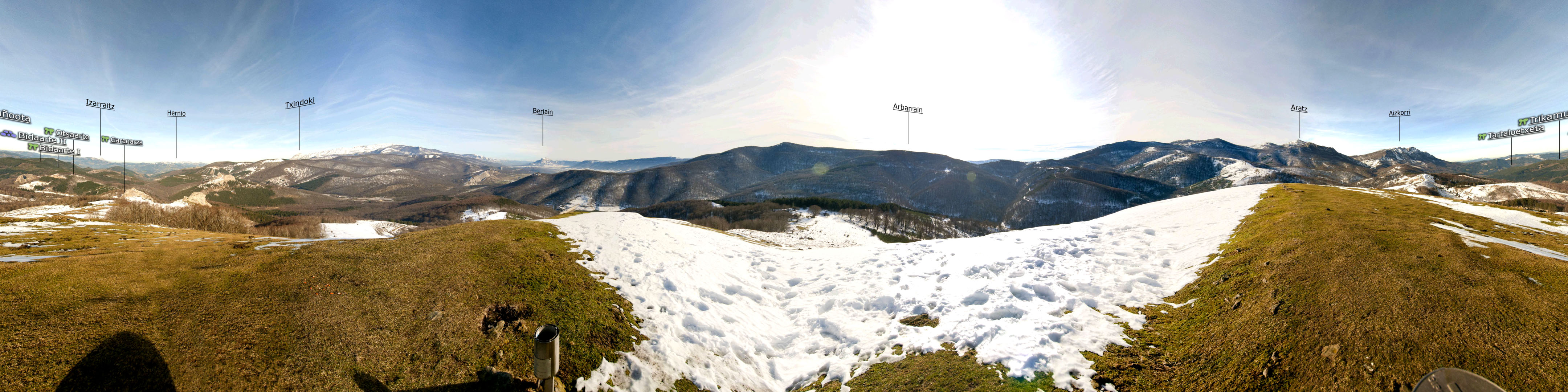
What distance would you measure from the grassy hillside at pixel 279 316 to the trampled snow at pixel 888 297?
4.55ft

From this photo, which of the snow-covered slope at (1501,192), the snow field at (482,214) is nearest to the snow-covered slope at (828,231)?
the snow field at (482,214)

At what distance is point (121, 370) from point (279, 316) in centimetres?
146

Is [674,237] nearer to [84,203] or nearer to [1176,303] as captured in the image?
[1176,303]

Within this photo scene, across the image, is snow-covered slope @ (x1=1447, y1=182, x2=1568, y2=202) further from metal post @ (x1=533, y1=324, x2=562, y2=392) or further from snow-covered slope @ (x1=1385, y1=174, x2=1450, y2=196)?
metal post @ (x1=533, y1=324, x2=562, y2=392)

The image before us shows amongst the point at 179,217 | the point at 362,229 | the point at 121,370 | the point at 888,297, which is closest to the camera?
the point at 121,370

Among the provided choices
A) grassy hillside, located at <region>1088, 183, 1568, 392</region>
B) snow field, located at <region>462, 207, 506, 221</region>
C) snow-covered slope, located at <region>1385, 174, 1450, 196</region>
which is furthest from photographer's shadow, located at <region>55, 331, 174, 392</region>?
snow-covered slope, located at <region>1385, 174, 1450, 196</region>

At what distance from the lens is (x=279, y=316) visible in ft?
18.6

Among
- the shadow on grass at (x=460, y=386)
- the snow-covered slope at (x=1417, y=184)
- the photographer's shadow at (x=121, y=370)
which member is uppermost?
the snow-covered slope at (x=1417, y=184)

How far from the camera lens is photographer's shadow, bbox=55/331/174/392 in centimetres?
400

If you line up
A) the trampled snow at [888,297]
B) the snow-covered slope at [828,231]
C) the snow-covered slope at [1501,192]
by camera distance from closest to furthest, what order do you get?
the trampled snow at [888,297], the snow-covered slope at [828,231], the snow-covered slope at [1501,192]

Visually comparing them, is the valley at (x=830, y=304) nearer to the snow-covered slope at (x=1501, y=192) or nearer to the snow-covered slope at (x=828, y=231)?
the snow-covered slope at (x=828, y=231)

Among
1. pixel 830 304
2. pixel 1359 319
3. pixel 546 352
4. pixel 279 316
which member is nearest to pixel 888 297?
pixel 830 304

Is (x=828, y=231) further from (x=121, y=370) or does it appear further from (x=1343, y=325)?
(x=121, y=370)

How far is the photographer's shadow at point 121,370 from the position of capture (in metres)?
4.00
